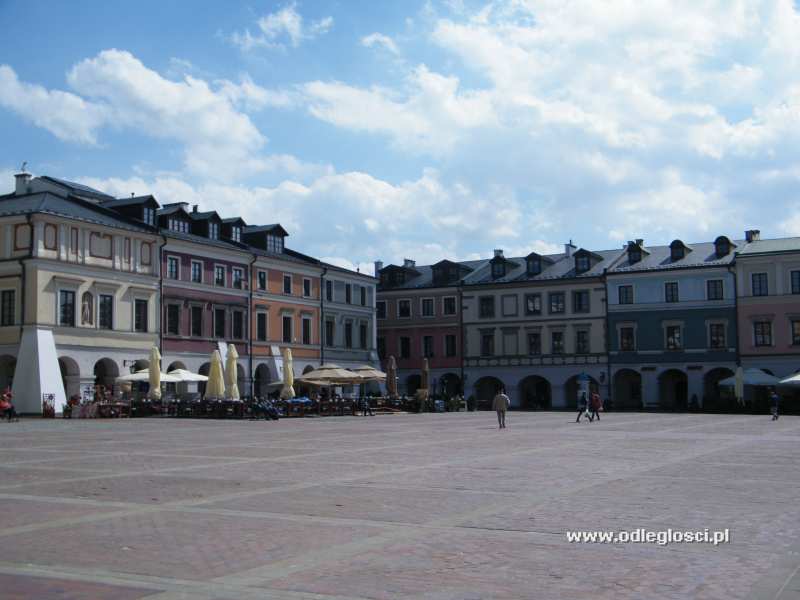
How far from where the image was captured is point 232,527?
10.9 m

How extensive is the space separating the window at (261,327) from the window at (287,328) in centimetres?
189

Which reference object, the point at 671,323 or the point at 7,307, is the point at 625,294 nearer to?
the point at 671,323

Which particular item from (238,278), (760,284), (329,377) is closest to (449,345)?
(238,278)

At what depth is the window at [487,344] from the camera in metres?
74.6

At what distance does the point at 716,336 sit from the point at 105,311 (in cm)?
4070

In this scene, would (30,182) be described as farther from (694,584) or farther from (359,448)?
(694,584)

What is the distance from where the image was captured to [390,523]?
11.1m

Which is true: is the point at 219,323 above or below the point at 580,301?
below

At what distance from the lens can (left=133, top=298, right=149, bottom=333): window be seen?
51.8 m

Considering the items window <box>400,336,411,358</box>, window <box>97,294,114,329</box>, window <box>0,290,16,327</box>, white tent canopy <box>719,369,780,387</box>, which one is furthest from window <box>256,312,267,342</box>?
white tent canopy <box>719,369,780,387</box>

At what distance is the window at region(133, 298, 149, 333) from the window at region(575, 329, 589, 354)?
1305 inches

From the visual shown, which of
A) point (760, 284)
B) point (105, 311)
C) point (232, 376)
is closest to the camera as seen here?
point (232, 376)

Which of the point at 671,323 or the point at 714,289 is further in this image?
the point at 671,323

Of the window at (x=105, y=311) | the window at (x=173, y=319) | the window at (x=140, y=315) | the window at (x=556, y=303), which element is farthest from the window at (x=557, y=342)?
the window at (x=105, y=311)
